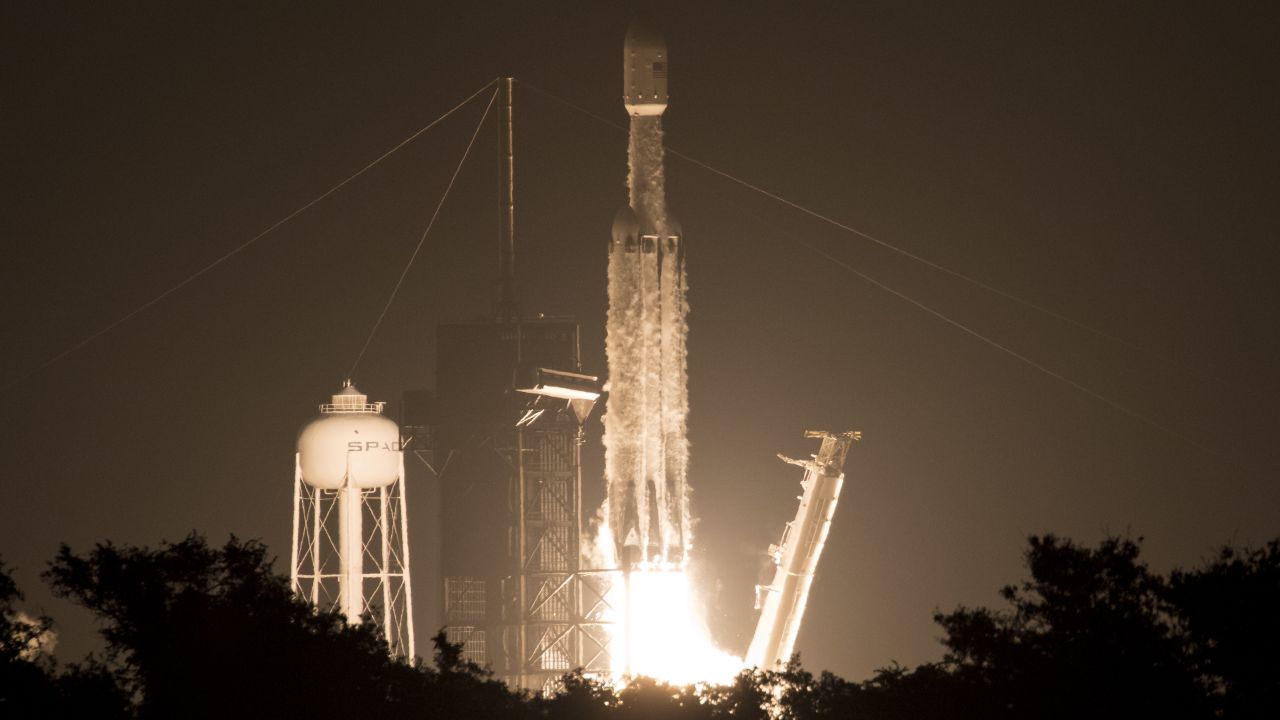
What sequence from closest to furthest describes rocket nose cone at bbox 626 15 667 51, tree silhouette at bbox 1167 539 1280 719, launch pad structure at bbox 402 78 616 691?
tree silhouette at bbox 1167 539 1280 719
rocket nose cone at bbox 626 15 667 51
launch pad structure at bbox 402 78 616 691

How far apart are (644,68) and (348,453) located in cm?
1704

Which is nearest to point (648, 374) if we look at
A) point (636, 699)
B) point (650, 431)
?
point (650, 431)

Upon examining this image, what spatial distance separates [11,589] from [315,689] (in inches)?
232

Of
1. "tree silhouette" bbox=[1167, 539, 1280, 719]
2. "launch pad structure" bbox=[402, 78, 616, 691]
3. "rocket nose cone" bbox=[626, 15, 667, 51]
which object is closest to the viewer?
"tree silhouette" bbox=[1167, 539, 1280, 719]

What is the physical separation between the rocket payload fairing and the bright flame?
0.76 metres

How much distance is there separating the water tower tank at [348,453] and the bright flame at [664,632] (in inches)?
378

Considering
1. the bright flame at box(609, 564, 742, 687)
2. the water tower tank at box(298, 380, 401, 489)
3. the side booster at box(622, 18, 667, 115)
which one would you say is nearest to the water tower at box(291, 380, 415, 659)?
the water tower tank at box(298, 380, 401, 489)

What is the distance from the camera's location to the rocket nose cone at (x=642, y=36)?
79.2 metres

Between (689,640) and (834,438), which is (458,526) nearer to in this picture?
(689,640)

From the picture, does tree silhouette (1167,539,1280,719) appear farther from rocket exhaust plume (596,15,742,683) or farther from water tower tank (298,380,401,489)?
water tower tank (298,380,401,489)

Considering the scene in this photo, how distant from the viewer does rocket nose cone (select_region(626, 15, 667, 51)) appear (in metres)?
79.2

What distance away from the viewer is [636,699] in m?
55.1

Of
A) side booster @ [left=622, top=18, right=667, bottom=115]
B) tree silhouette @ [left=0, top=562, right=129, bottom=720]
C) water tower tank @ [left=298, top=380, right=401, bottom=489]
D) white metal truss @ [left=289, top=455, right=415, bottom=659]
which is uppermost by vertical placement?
side booster @ [left=622, top=18, right=667, bottom=115]

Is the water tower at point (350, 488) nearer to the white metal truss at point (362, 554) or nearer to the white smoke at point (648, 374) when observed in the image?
the white metal truss at point (362, 554)
